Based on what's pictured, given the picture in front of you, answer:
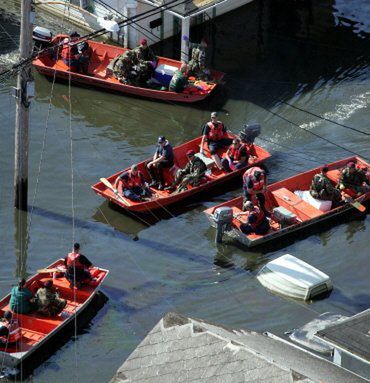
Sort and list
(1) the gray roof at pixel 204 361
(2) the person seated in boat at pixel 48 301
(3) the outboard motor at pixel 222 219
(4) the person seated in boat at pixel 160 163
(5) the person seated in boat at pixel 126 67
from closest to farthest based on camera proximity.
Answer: (1) the gray roof at pixel 204 361
(2) the person seated in boat at pixel 48 301
(3) the outboard motor at pixel 222 219
(4) the person seated in boat at pixel 160 163
(5) the person seated in boat at pixel 126 67

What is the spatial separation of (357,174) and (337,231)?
1837mm

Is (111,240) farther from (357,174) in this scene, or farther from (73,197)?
(357,174)

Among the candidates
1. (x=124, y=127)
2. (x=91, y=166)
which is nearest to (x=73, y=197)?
(x=91, y=166)

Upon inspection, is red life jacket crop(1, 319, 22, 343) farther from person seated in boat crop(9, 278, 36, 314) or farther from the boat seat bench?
the boat seat bench

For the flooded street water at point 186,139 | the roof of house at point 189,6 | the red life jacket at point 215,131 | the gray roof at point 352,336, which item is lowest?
the flooded street water at point 186,139

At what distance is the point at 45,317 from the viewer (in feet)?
70.8

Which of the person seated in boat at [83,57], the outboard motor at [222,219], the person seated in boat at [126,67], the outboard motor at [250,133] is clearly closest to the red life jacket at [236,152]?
the outboard motor at [250,133]

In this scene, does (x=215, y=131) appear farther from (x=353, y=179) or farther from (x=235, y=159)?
(x=353, y=179)

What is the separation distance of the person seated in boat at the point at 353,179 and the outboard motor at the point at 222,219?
3987 mm

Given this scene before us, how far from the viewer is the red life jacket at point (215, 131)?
28.2 m

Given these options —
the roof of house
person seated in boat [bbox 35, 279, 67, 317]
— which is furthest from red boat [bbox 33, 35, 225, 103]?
person seated in boat [bbox 35, 279, 67, 317]

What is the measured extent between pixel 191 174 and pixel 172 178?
724 millimetres

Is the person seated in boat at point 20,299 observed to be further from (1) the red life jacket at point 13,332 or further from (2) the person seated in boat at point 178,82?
(2) the person seated in boat at point 178,82

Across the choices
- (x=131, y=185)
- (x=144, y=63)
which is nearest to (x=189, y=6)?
(x=144, y=63)
